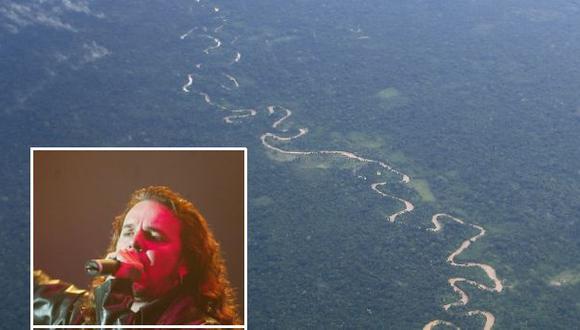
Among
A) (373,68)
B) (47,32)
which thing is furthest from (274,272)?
(47,32)

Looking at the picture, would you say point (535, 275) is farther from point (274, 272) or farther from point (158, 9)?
point (158, 9)

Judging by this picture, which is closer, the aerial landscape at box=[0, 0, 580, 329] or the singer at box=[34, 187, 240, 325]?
the singer at box=[34, 187, 240, 325]

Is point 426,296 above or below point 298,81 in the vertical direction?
below

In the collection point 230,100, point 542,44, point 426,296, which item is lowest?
point 426,296

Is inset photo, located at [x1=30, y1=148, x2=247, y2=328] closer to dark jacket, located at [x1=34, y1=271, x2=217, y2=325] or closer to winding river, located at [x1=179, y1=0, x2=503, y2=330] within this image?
dark jacket, located at [x1=34, y1=271, x2=217, y2=325]

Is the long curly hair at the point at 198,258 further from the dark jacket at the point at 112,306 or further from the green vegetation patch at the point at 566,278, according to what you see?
the green vegetation patch at the point at 566,278

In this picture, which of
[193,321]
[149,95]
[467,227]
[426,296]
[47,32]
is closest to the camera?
[193,321]

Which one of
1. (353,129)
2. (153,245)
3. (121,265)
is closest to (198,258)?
(153,245)

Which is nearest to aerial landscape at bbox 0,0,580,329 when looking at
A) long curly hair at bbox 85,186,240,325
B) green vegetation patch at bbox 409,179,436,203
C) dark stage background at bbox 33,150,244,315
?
green vegetation patch at bbox 409,179,436,203
